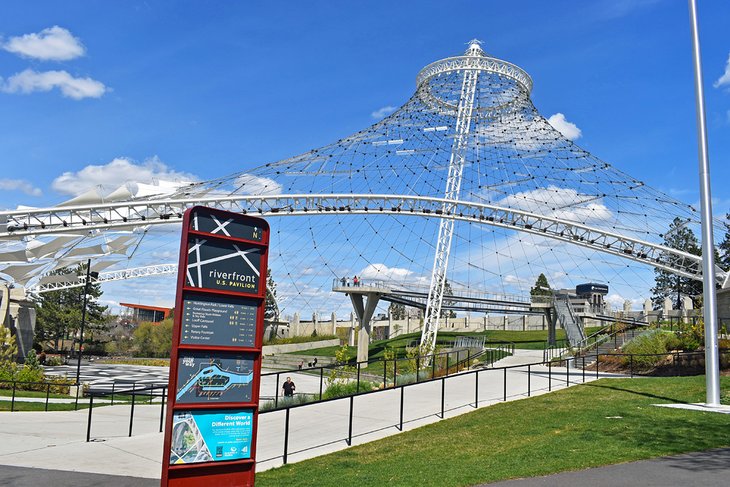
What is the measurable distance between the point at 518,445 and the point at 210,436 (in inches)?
245

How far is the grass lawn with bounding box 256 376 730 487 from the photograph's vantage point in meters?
10.2

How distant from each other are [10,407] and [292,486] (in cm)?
1825

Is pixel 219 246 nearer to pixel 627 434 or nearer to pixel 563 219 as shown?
pixel 627 434

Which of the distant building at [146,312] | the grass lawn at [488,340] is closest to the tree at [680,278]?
the grass lawn at [488,340]

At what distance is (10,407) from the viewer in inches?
923

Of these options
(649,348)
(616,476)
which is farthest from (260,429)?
(649,348)

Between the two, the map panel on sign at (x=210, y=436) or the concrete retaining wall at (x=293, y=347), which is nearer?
the map panel on sign at (x=210, y=436)

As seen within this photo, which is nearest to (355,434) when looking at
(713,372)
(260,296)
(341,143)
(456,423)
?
(456,423)

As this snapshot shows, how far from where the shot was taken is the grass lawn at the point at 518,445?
10.2m

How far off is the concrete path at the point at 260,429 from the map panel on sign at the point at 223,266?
14.8 feet

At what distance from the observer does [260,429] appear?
16.6 m

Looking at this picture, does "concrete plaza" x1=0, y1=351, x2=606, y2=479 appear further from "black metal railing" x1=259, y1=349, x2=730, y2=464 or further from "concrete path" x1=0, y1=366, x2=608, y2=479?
"black metal railing" x1=259, y1=349, x2=730, y2=464

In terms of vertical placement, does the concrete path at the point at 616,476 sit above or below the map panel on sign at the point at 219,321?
below

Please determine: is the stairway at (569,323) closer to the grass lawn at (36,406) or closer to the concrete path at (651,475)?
the grass lawn at (36,406)
